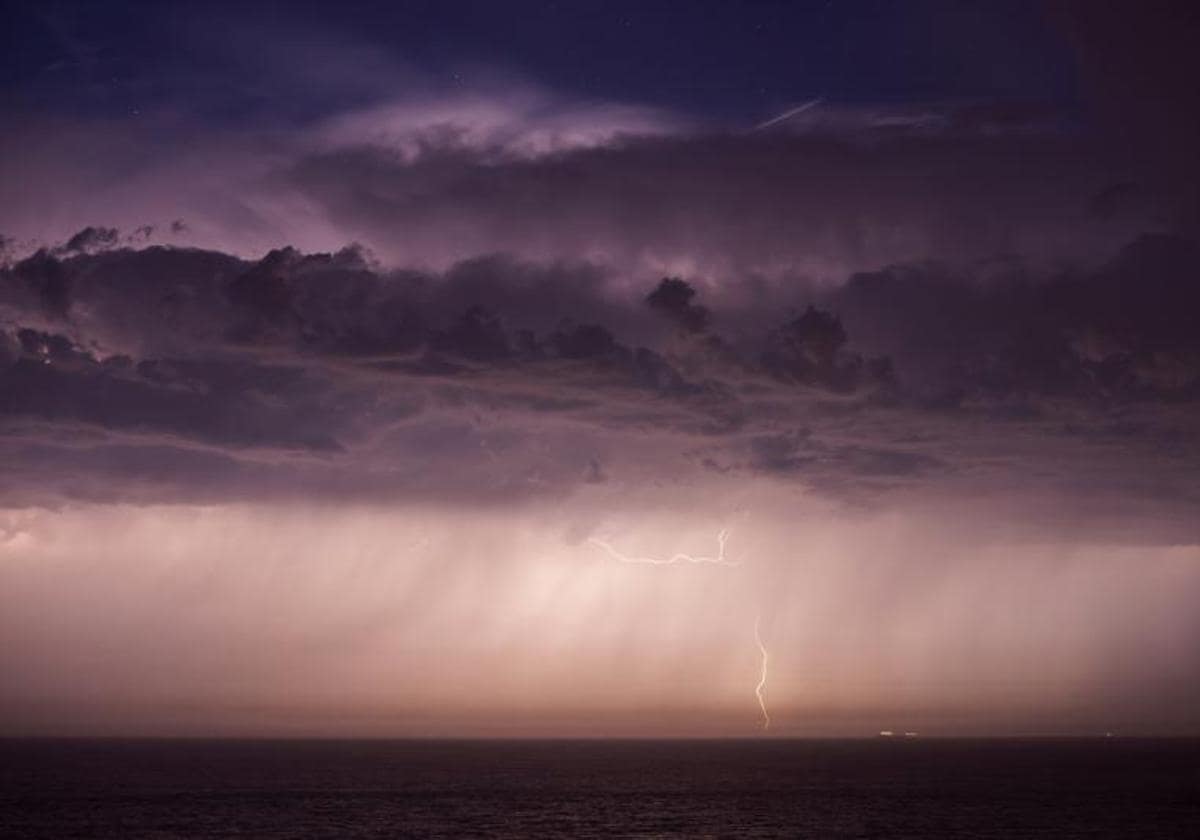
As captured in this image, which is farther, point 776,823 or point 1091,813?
point 1091,813

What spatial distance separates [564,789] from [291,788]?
3813cm

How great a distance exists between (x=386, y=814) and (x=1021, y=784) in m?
104

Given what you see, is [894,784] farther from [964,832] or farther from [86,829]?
[86,829]

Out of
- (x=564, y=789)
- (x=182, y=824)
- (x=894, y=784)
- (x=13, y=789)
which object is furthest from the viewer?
(x=894, y=784)

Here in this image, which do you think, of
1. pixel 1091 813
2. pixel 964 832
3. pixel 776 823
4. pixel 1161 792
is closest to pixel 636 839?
pixel 776 823

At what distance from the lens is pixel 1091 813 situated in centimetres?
13225

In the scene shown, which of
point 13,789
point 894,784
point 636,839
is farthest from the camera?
A: point 894,784

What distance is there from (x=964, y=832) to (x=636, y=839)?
1199 inches

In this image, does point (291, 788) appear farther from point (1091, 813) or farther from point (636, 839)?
point (1091, 813)

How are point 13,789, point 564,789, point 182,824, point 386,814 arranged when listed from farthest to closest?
point 564,789 → point 13,789 → point 386,814 → point 182,824

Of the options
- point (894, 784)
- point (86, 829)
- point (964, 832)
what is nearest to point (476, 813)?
point (86, 829)

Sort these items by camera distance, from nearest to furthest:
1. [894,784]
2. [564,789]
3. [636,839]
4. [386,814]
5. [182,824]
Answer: [636,839] → [182,824] → [386,814] → [564,789] → [894,784]

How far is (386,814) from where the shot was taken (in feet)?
424

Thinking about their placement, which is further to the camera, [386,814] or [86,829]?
[386,814]
